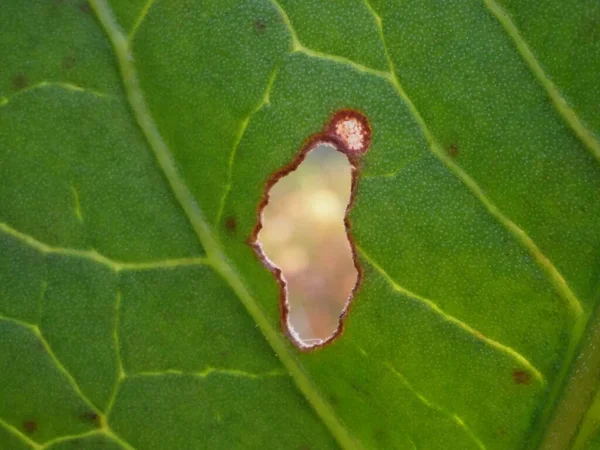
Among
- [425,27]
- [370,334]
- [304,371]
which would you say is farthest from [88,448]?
[425,27]

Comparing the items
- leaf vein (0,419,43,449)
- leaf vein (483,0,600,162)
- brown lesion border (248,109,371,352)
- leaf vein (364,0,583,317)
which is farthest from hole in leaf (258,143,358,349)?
leaf vein (0,419,43,449)

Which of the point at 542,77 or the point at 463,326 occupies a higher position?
the point at 542,77

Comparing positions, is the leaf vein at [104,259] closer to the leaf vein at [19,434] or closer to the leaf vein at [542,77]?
the leaf vein at [19,434]

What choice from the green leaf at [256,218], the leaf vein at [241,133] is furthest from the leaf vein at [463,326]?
the leaf vein at [241,133]

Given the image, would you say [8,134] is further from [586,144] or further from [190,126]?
[586,144]

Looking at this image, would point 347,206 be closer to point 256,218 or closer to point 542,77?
point 256,218

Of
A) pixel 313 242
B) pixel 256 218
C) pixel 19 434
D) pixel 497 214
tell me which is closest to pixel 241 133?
pixel 256 218

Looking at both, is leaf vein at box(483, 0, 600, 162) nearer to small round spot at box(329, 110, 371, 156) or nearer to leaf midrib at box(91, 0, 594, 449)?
leaf midrib at box(91, 0, 594, 449)
